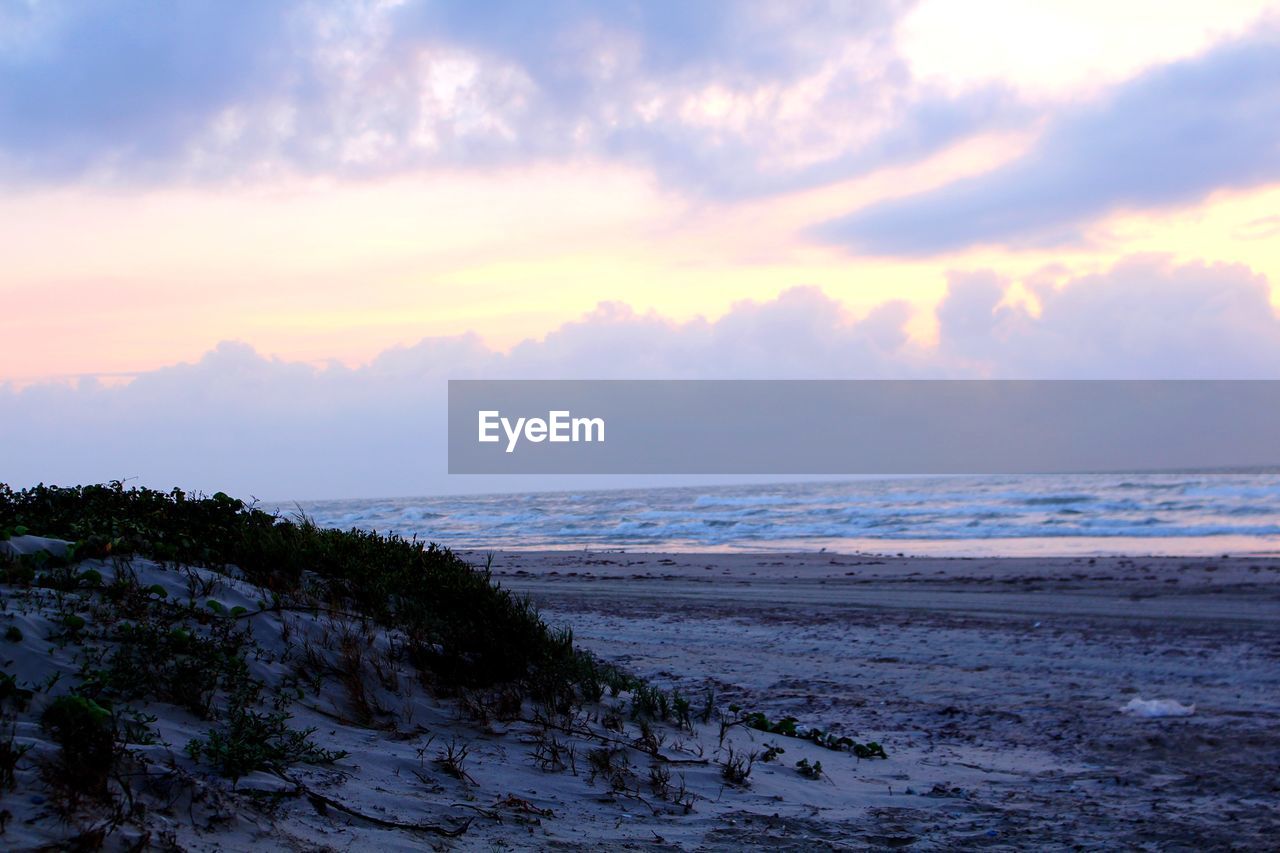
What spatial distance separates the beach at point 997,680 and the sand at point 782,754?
3cm

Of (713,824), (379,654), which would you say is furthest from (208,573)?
(713,824)

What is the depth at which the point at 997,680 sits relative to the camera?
9109 mm

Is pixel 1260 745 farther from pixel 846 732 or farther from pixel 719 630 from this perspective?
pixel 719 630

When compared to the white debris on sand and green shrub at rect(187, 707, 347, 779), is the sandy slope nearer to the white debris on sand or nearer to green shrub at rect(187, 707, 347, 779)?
green shrub at rect(187, 707, 347, 779)

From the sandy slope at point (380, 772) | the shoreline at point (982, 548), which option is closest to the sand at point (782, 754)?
the sandy slope at point (380, 772)

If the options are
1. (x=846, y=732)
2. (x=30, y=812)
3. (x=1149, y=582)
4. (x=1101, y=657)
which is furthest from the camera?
(x=1149, y=582)

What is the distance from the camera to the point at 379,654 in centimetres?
581

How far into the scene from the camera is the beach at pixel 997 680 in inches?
199

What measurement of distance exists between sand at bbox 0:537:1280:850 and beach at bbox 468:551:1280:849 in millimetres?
34

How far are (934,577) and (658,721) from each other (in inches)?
500

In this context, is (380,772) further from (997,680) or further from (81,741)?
(997,680)

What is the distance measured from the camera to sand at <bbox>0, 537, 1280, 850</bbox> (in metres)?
3.75

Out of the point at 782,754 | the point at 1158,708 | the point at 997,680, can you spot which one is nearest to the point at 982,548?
the point at 997,680

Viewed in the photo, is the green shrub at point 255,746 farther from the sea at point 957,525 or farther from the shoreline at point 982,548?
the sea at point 957,525
